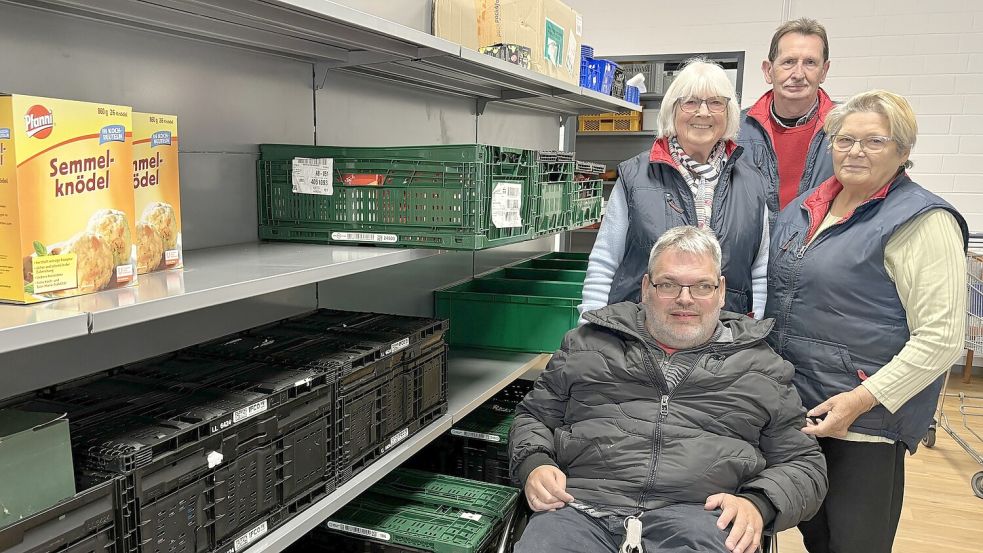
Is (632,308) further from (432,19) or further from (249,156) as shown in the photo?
(432,19)

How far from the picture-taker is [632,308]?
2.10m

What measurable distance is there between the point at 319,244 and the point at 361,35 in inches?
25.0

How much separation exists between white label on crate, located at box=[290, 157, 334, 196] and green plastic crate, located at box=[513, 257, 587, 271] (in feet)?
7.31

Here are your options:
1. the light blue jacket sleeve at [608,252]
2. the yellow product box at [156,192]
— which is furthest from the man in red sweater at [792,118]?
the yellow product box at [156,192]

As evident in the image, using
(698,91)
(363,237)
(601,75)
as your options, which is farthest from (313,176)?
(601,75)

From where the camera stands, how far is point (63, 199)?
118 cm

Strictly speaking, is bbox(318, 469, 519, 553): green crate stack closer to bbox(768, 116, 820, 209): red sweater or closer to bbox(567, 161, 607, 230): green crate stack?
bbox(567, 161, 607, 230): green crate stack

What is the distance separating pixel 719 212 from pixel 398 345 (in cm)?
107

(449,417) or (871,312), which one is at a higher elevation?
(871,312)

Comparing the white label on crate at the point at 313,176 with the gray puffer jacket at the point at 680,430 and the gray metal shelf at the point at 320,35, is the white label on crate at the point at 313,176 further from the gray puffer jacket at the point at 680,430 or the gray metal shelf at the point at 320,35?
the gray puffer jacket at the point at 680,430

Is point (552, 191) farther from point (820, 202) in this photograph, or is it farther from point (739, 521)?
point (739, 521)

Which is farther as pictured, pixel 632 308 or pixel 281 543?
pixel 632 308

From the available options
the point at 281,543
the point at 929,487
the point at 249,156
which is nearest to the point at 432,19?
the point at 249,156

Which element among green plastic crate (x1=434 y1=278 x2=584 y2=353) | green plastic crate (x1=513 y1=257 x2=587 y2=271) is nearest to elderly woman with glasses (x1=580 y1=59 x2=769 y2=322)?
green plastic crate (x1=434 y1=278 x2=584 y2=353)
